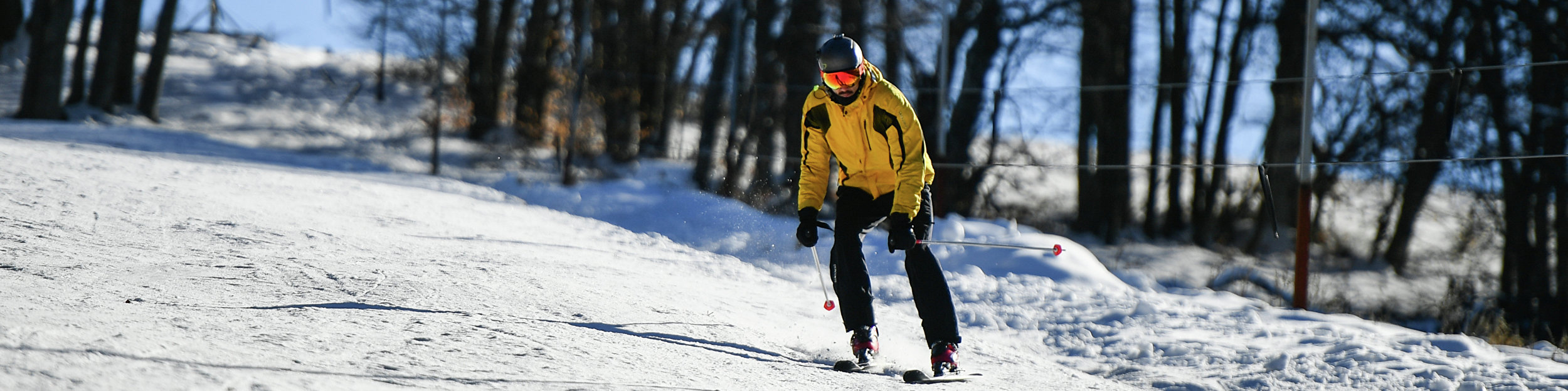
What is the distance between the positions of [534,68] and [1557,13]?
18773mm

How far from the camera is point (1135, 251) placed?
18.3 meters

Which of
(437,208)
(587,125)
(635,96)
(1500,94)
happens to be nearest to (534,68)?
(635,96)

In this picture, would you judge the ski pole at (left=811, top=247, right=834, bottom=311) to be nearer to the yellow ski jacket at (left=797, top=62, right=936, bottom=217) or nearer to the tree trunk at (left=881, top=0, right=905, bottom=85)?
the yellow ski jacket at (left=797, top=62, right=936, bottom=217)

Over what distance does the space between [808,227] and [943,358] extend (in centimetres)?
80

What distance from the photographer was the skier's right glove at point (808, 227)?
4914 mm

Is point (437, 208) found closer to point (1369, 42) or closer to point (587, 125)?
point (587, 125)

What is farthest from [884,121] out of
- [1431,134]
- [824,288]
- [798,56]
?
[798,56]

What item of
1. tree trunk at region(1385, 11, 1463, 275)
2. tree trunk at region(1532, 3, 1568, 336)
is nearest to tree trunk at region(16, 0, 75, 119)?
tree trunk at region(1385, 11, 1463, 275)

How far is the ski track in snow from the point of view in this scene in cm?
373

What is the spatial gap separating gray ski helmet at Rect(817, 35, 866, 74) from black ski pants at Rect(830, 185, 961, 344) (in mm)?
603

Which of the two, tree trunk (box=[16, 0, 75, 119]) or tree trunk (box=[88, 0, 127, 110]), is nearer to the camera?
tree trunk (box=[16, 0, 75, 119])

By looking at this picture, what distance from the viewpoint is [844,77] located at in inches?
182

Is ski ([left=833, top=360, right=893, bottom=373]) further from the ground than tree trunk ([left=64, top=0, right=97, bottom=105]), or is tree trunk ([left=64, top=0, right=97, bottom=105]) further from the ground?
tree trunk ([left=64, top=0, right=97, bottom=105])

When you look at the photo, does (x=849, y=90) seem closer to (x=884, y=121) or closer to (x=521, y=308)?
(x=884, y=121)
